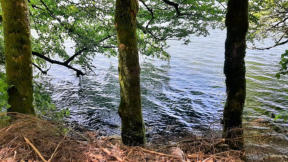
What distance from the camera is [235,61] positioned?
11.6 ft

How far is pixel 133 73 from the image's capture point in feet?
12.3

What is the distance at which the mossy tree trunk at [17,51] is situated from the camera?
333 cm

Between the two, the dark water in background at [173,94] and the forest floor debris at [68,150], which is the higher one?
the forest floor debris at [68,150]

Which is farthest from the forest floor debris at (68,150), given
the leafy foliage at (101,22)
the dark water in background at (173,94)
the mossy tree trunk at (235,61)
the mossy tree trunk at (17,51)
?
the leafy foliage at (101,22)

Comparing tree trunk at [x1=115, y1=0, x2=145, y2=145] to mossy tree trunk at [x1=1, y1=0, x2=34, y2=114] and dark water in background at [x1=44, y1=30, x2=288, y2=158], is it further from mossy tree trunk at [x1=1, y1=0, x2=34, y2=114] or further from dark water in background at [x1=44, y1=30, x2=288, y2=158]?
dark water in background at [x1=44, y1=30, x2=288, y2=158]

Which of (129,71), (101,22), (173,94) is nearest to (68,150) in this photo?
(129,71)

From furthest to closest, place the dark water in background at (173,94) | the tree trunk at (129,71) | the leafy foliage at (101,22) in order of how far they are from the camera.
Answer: the dark water in background at (173,94), the leafy foliage at (101,22), the tree trunk at (129,71)

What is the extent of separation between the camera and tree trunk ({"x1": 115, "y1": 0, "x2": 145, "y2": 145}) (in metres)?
3.62

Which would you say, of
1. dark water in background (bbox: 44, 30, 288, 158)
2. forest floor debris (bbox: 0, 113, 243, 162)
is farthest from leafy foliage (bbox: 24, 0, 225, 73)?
forest floor debris (bbox: 0, 113, 243, 162)

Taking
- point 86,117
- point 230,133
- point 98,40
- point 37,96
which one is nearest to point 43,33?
point 98,40

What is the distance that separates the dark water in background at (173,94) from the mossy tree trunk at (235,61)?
1.43 metres

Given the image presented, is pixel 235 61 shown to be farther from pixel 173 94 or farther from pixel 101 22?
pixel 173 94

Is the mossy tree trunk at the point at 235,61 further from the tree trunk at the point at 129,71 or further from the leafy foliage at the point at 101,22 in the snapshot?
the leafy foliage at the point at 101,22

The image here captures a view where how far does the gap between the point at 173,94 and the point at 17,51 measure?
10.1 m
